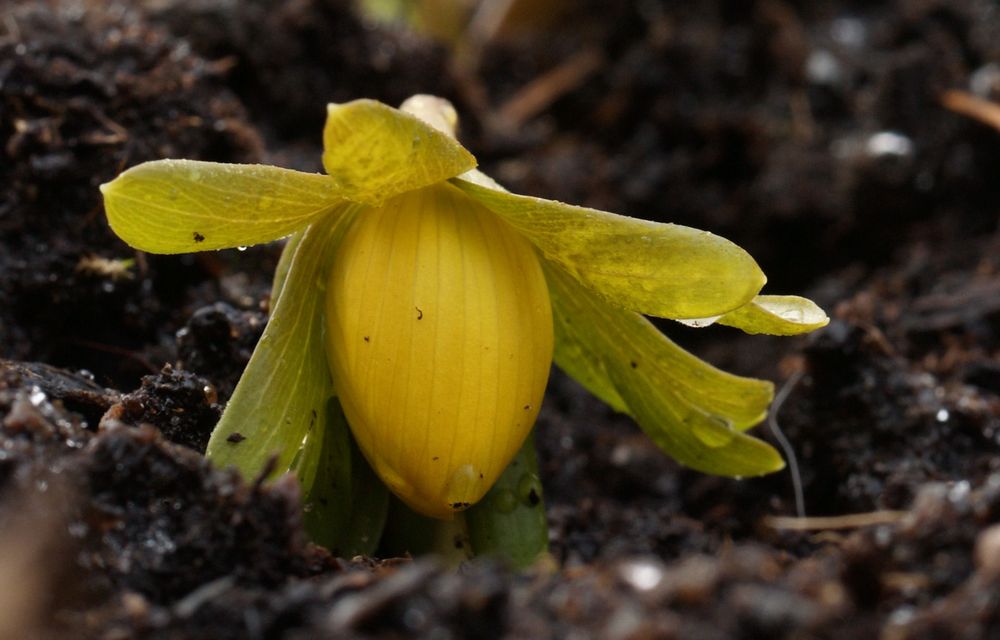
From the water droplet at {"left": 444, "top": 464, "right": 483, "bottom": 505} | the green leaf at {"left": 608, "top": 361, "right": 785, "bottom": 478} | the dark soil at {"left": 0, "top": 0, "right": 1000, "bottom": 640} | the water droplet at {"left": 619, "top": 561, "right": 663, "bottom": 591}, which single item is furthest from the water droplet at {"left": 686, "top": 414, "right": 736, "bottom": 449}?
the water droplet at {"left": 619, "top": 561, "right": 663, "bottom": 591}

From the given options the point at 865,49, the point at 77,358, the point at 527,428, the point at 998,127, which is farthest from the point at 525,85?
the point at 527,428

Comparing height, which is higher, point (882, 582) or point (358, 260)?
point (358, 260)

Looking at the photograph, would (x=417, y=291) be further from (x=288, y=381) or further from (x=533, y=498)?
(x=533, y=498)

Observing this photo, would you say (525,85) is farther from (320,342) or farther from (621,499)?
(320,342)

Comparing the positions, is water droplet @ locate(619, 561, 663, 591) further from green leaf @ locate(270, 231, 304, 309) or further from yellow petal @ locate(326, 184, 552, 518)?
green leaf @ locate(270, 231, 304, 309)

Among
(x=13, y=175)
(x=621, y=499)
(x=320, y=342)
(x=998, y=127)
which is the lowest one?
(x=621, y=499)

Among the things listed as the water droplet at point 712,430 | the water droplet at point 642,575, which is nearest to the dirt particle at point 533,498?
the water droplet at point 712,430

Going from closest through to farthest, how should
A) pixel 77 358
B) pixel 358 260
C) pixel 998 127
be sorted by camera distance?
1. pixel 358 260
2. pixel 77 358
3. pixel 998 127
